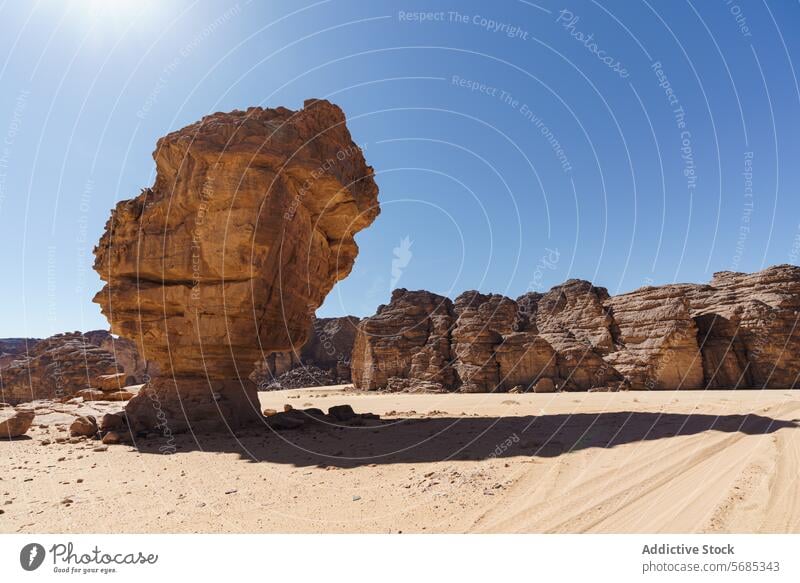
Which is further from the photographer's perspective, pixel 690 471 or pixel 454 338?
pixel 454 338

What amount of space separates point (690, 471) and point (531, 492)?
102 inches

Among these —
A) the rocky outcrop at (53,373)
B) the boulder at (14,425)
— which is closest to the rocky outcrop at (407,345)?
the rocky outcrop at (53,373)

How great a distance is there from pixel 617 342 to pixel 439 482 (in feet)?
114

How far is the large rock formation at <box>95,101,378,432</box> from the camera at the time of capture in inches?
526

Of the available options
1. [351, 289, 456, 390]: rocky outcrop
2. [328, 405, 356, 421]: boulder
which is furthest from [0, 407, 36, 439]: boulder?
[351, 289, 456, 390]: rocky outcrop

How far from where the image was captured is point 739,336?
3166 cm

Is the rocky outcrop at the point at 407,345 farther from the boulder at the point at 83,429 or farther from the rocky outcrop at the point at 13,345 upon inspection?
the rocky outcrop at the point at 13,345

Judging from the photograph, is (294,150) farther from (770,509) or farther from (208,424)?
(770,509)

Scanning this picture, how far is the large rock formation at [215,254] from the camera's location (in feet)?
43.8

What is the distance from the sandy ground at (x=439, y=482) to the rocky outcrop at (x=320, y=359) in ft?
172

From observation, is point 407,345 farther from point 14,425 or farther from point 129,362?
point 129,362

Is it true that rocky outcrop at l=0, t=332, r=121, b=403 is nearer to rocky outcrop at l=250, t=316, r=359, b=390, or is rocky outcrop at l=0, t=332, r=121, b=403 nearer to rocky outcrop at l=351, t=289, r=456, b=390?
rocky outcrop at l=250, t=316, r=359, b=390

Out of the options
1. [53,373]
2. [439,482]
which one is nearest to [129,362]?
[53,373]
